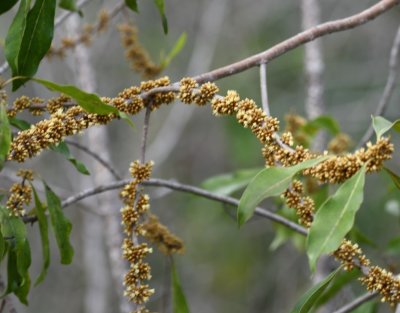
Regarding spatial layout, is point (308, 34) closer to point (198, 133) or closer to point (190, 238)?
point (190, 238)

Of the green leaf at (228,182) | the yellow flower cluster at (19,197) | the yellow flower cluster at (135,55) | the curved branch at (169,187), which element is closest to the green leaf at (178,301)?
the curved branch at (169,187)

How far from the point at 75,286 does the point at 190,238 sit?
105 centimetres

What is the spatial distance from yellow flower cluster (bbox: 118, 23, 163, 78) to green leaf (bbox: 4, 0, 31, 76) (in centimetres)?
86

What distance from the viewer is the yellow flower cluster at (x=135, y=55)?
7.54 ft

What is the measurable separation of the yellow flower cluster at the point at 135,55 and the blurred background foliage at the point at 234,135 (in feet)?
7.98

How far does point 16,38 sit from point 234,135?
3.69 m

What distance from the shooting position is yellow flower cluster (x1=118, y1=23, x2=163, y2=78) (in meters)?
2.30

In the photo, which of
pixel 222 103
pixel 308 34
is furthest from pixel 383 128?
pixel 308 34

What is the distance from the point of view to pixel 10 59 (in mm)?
1422

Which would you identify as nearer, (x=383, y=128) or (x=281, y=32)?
(x=383, y=128)

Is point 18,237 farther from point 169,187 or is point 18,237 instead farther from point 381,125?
point 381,125

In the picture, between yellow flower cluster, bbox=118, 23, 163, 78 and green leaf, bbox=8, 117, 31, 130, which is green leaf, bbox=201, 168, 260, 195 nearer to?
yellow flower cluster, bbox=118, 23, 163, 78

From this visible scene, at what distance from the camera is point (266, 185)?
1.19 metres

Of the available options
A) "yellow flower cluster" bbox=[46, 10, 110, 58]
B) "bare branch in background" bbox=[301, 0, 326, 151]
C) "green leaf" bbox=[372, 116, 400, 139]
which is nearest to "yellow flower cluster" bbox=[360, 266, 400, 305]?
"green leaf" bbox=[372, 116, 400, 139]
